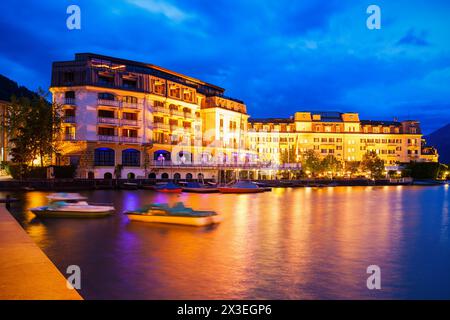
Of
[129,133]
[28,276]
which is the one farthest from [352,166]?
[28,276]

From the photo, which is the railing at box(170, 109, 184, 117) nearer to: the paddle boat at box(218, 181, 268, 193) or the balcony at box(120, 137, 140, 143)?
the balcony at box(120, 137, 140, 143)

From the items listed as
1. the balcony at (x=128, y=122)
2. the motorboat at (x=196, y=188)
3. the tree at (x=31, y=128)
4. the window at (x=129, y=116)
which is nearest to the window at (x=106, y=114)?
the balcony at (x=128, y=122)

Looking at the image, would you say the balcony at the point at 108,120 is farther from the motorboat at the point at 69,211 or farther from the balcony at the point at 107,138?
the motorboat at the point at 69,211

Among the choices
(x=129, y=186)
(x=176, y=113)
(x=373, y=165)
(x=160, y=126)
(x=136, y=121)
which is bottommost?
(x=129, y=186)

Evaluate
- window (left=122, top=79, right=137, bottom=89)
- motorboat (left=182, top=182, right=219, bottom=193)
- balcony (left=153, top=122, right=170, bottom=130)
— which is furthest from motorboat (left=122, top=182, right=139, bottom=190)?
window (left=122, top=79, right=137, bottom=89)

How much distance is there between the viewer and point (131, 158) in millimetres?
78750

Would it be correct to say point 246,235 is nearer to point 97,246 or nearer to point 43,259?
point 97,246

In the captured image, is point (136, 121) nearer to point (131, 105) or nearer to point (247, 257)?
point (131, 105)

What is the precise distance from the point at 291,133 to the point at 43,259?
142 m

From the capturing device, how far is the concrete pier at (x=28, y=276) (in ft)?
35.5

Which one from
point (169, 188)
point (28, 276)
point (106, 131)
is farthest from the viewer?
point (106, 131)

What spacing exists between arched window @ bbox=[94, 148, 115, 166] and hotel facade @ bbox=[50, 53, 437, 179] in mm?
178

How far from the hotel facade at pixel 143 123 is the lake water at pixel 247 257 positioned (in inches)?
1721

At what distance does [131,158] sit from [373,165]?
92.5 m
